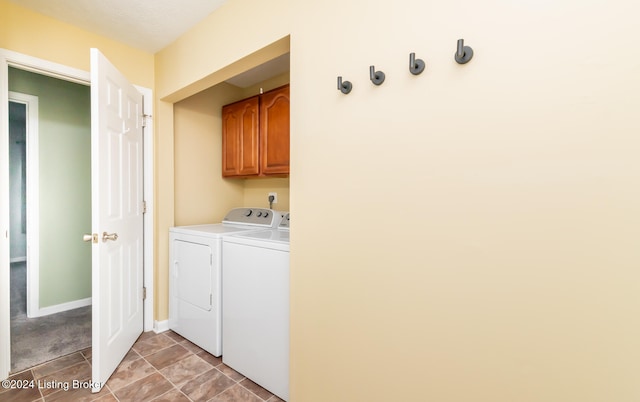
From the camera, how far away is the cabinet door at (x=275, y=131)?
7.38 ft

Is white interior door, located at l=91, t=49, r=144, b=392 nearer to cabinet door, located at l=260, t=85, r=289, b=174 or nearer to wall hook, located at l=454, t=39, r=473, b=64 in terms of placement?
cabinet door, located at l=260, t=85, r=289, b=174

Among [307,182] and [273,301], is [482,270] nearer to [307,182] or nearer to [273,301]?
[307,182]

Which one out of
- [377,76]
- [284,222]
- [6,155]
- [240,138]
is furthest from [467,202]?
[6,155]

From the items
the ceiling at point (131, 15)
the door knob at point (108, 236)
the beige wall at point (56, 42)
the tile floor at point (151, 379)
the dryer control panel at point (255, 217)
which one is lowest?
the tile floor at point (151, 379)

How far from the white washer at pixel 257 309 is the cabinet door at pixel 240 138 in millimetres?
887

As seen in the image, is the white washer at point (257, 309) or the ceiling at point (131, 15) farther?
the ceiling at point (131, 15)

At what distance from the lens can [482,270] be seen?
91 centimetres

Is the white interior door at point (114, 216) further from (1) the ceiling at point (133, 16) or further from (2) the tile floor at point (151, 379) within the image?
(1) the ceiling at point (133, 16)

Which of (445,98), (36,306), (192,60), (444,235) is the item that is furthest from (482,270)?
(36,306)

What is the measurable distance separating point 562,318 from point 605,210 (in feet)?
1.05

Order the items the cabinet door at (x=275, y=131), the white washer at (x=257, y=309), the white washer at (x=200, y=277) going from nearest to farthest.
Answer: the white washer at (x=257, y=309)
the white washer at (x=200, y=277)
the cabinet door at (x=275, y=131)

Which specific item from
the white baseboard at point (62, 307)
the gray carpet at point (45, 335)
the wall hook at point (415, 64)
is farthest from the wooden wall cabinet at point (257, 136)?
the white baseboard at point (62, 307)

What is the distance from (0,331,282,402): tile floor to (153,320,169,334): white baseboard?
248mm

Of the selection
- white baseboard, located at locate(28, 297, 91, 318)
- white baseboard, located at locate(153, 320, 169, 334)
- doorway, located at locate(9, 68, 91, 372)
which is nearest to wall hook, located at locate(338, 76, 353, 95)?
white baseboard, located at locate(153, 320, 169, 334)
